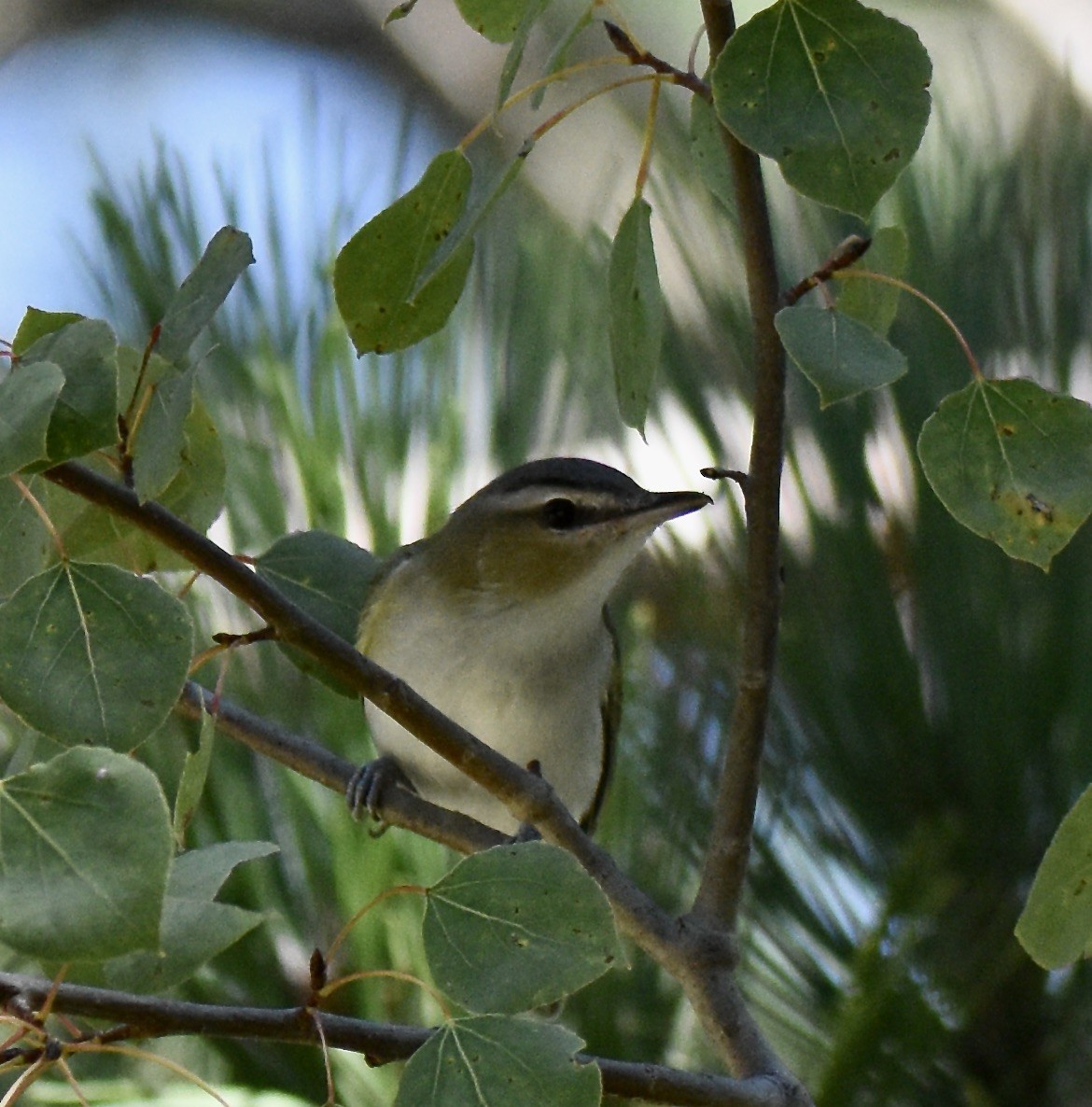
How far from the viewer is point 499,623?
2527 millimetres

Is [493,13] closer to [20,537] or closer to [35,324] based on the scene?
[35,324]

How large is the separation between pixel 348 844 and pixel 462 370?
0.82 metres

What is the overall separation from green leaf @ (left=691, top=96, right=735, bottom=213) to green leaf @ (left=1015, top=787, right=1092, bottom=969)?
0.75m

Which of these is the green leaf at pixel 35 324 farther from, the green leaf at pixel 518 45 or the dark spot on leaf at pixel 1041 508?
the dark spot on leaf at pixel 1041 508

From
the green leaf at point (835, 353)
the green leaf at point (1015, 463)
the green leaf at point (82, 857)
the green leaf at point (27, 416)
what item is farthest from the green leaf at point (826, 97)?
the green leaf at point (82, 857)

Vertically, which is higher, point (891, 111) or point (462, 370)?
point (891, 111)

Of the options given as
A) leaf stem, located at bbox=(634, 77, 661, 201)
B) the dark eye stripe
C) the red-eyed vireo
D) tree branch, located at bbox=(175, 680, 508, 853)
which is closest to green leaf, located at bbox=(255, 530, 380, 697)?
tree branch, located at bbox=(175, 680, 508, 853)

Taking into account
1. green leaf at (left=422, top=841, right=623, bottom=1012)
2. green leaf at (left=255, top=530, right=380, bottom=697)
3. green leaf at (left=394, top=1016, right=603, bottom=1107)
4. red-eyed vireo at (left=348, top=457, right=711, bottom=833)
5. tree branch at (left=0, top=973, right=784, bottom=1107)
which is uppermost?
green leaf at (left=255, top=530, right=380, bottom=697)

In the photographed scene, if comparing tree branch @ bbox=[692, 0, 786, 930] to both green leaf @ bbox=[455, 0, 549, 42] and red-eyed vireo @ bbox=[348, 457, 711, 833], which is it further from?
red-eyed vireo @ bbox=[348, 457, 711, 833]

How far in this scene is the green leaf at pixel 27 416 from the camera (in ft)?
3.35

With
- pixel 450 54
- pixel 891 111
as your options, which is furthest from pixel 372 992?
pixel 450 54

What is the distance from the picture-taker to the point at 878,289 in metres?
1.58

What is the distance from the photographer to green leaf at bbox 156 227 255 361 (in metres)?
1.24

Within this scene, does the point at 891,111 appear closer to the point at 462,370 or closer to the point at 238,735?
the point at 238,735
